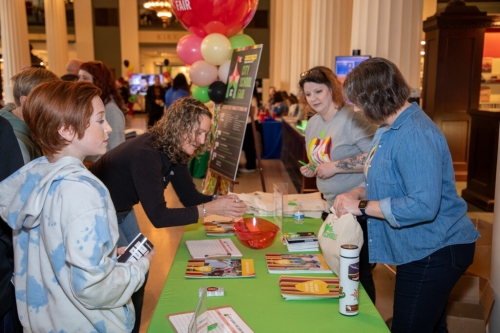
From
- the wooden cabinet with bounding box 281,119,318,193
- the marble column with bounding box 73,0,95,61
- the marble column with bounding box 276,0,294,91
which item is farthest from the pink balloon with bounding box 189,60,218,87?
the marble column with bounding box 73,0,95,61

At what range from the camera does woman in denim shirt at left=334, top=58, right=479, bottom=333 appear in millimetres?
1626

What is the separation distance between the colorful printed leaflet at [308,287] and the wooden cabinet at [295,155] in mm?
4282

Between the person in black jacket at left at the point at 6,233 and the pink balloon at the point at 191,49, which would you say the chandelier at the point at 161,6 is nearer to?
the pink balloon at the point at 191,49

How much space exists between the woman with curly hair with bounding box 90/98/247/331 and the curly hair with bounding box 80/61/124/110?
134 cm

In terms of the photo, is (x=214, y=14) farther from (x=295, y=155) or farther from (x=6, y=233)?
(x=295, y=155)

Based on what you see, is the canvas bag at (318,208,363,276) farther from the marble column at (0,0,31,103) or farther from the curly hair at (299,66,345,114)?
the marble column at (0,0,31,103)

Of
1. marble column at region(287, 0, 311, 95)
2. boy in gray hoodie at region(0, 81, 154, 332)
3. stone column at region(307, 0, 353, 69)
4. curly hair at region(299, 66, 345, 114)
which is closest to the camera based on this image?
boy in gray hoodie at region(0, 81, 154, 332)

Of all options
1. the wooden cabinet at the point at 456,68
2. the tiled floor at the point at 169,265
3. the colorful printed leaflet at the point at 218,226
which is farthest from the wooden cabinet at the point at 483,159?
the colorful printed leaflet at the point at 218,226

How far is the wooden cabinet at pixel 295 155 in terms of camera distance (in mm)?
6188

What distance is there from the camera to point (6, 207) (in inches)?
55.1

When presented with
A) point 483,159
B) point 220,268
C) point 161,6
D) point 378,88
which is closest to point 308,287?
point 220,268

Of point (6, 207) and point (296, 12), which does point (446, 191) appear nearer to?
point (6, 207)

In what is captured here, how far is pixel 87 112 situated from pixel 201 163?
6.26 m

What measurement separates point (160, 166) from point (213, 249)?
1.45 feet
